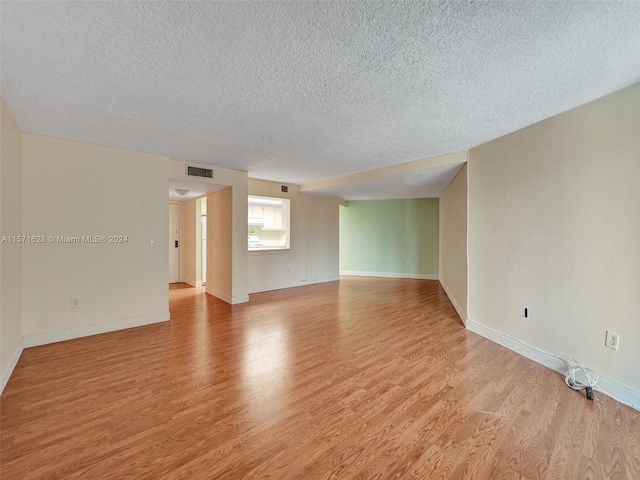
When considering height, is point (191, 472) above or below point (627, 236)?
below

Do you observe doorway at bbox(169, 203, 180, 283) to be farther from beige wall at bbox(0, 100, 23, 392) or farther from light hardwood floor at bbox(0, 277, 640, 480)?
beige wall at bbox(0, 100, 23, 392)

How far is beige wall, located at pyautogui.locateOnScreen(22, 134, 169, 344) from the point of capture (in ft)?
9.56

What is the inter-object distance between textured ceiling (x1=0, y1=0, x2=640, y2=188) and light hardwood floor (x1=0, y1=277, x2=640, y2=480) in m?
2.26

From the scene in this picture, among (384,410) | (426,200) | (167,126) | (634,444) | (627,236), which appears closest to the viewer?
(634,444)

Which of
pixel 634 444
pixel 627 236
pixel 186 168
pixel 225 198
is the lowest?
pixel 634 444

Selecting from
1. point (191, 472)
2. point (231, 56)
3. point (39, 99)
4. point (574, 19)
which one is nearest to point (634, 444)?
point (574, 19)

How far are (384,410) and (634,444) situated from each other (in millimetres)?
1436

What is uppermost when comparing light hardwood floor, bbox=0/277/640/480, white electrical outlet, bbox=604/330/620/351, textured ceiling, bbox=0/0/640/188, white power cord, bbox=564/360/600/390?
textured ceiling, bbox=0/0/640/188

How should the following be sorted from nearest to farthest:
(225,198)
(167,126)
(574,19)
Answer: (574,19), (167,126), (225,198)

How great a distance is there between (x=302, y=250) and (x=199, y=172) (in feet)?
10.1

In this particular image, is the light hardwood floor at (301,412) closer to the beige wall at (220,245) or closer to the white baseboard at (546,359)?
the white baseboard at (546,359)

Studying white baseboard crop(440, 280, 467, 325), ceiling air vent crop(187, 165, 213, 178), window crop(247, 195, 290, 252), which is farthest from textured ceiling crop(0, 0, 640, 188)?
window crop(247, 195, 290, 252)

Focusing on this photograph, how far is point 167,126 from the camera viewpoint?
8.75ft

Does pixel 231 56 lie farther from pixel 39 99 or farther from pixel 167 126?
pixel 39 99
